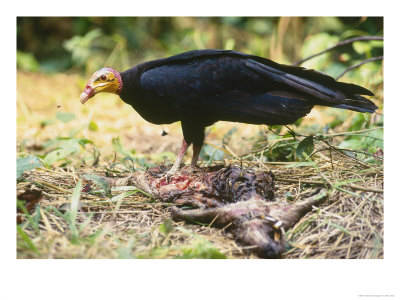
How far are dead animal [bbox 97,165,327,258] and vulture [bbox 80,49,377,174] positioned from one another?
15.6 inches

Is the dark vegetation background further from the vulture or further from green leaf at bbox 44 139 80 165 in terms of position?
the vulture

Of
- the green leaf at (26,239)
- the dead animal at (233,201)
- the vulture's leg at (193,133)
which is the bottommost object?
the green leaf at (26,239)

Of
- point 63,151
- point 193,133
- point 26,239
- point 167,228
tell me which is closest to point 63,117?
point 63,151

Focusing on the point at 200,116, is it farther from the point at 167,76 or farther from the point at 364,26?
the point at 364,26

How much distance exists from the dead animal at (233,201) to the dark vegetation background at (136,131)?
0.39 feet

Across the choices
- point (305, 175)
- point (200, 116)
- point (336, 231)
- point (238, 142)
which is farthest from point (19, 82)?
point (336, 231)

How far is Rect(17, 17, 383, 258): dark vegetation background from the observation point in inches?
83.6

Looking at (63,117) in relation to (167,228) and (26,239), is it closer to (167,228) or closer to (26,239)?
(26,239)

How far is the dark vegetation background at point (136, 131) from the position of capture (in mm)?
2123

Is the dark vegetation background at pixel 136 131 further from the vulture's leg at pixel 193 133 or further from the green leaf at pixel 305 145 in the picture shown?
the vulture's leg at pixel 193 133

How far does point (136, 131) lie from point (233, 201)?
2.79 m

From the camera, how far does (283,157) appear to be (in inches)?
135

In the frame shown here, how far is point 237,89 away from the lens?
2707 millimetres

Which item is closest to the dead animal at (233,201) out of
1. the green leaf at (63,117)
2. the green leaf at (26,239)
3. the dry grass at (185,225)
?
the dry grass at (185,225)
